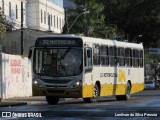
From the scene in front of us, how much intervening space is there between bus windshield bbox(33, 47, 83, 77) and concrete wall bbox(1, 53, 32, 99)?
1056cm

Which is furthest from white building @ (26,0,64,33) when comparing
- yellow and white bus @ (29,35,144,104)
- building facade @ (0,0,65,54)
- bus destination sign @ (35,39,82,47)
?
bus destination sign @ (35,39,82,47)

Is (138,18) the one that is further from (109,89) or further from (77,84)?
(77,84)

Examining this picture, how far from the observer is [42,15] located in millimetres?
95938

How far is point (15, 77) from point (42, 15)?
5613 centimetres

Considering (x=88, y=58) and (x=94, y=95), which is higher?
(x=88, y=58)

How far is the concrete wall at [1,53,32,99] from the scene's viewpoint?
126ft

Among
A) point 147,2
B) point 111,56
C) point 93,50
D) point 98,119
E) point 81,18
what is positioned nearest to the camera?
point 98,119

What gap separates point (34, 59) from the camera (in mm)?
28047

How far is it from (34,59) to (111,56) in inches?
210

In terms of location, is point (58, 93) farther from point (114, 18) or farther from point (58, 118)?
point (114, 18)

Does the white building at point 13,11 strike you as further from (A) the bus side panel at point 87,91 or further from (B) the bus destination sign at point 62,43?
(B) the bus destination sign at point 62,43

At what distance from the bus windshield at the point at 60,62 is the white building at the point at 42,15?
62546mm

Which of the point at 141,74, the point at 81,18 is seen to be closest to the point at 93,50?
the point at 141,74

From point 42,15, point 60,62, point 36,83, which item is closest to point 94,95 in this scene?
point 60,62
